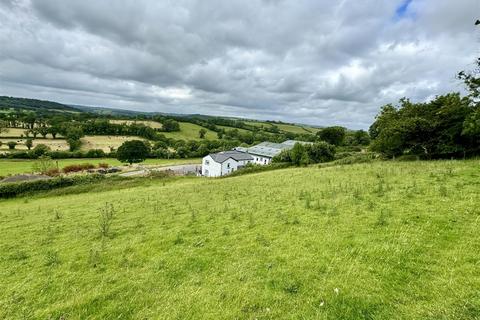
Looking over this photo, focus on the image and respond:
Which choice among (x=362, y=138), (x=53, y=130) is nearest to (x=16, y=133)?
(x=53, y=130)

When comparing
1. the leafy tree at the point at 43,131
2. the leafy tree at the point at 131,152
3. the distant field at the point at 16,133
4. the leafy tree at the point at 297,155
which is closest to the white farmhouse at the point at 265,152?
the leafy tree at the point at 297,155

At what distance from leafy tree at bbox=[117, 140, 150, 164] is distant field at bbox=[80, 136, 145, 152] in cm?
1832

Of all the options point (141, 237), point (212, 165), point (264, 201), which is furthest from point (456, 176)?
point (212, 165)

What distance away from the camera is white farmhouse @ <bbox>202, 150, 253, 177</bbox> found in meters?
59.2

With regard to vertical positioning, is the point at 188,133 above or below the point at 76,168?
above

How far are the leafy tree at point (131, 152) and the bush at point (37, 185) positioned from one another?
47.2 metres

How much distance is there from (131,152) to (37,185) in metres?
49.4

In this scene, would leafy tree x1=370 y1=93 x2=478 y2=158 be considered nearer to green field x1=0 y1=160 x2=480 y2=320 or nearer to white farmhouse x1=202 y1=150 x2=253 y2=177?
green field x1=0 y1=160 x2=480 y2=320

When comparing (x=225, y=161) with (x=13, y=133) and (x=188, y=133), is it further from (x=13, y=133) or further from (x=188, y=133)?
(x=13, y=133)

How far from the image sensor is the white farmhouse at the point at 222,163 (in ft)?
194

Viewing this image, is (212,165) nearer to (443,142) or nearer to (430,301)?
(443,142)

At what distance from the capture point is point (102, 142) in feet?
325

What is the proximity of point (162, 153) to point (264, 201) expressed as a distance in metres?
83.8

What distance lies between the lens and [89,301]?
5.14m
